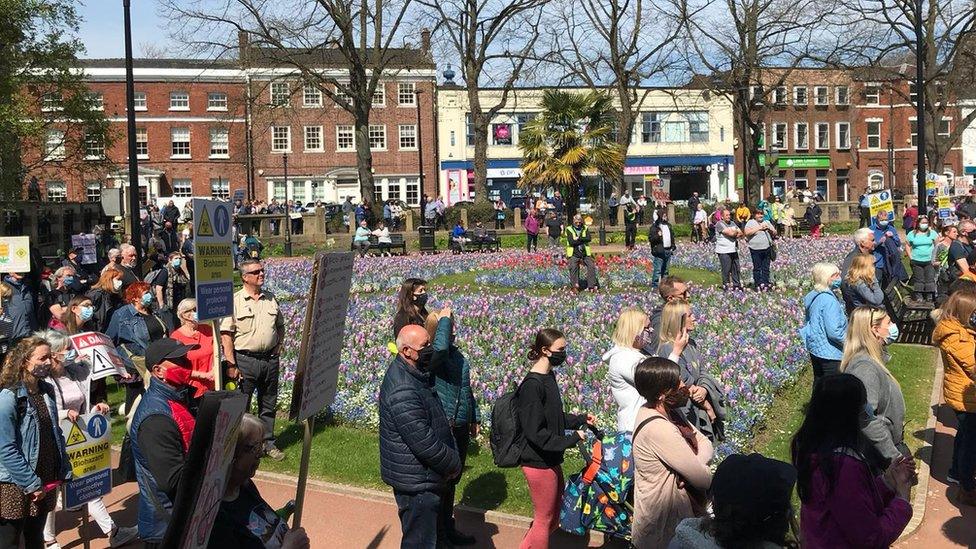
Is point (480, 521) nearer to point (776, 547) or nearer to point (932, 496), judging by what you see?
point (932, 496)

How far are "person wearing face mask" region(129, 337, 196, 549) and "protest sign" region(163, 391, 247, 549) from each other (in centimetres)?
171

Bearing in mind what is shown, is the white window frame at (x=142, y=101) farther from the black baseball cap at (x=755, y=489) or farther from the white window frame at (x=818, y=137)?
the black baseball cap at (x=755, y=489)

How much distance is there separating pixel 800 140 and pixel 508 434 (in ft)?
230

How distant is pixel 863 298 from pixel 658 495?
563cm

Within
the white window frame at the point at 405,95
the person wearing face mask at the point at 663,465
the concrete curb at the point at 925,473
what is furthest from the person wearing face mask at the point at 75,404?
the white window frame at the point at 405,95

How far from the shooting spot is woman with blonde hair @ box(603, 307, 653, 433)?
6.61 metres

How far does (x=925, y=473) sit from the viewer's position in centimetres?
830

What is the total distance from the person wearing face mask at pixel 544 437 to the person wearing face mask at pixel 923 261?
1280 centimetres

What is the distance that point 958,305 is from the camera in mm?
7531

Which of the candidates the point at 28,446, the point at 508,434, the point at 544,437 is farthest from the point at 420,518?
the point at 28,446

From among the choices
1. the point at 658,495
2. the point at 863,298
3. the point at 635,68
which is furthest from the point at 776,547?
the point at 635,68

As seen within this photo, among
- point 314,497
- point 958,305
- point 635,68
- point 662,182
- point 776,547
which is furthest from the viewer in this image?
point 662,182

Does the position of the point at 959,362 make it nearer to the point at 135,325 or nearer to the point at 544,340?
the point at 544,340

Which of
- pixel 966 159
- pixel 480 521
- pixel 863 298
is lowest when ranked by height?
pixel 480 521
